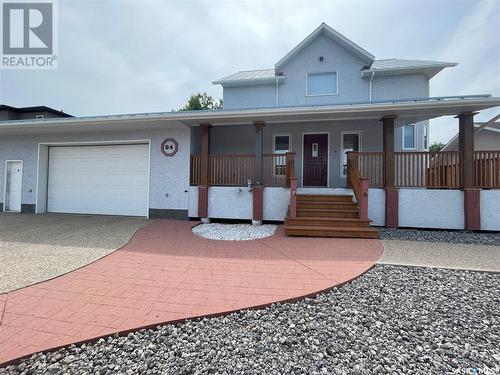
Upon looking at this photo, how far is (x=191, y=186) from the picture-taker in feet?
28.2

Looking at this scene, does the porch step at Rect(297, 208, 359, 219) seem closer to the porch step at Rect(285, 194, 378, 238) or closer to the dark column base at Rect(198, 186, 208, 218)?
the porch step at Rect(285, 194, 378, 238)

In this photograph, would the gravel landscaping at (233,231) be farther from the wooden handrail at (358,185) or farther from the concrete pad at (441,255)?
the concrete pad at (441,255)

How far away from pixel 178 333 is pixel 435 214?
7580mm

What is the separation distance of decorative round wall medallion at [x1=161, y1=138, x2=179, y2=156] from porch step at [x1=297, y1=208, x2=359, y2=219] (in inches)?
188

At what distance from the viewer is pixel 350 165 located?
776 cm

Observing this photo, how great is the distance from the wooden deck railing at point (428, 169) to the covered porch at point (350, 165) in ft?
0.07

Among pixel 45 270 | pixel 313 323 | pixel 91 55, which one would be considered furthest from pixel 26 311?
pixel 91 55

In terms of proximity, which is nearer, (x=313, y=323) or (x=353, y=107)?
(x=313, y=323)

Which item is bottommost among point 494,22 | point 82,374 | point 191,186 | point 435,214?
point 82,374

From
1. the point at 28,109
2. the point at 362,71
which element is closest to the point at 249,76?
the point at 362,71

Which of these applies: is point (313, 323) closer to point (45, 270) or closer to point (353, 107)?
point (45, 270)

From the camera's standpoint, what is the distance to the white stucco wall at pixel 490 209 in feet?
22.1

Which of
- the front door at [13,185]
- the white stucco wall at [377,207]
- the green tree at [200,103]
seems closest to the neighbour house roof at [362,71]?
the white stucco wall at [377,207]

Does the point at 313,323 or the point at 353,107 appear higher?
the point at 353,107
